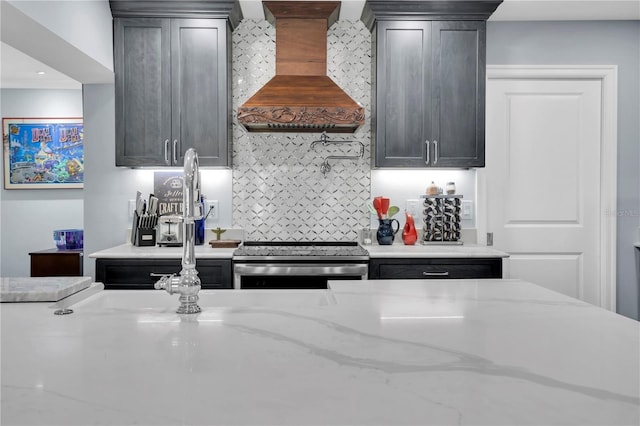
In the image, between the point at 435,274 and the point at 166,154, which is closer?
the point at 435,274

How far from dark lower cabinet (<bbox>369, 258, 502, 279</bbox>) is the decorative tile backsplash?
0.65 metres

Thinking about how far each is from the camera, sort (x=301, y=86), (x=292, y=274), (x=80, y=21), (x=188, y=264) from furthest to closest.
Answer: (x=301, y=86) → (x=292, y=274) → (x=80, y=21) → (x=188, y=264)

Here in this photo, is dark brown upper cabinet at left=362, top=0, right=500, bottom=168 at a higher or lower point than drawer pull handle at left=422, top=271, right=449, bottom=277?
higher

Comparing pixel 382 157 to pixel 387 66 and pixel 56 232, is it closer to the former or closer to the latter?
pixel 387 66

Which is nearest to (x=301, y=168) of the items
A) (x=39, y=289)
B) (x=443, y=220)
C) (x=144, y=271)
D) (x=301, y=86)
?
(x=301, y=86)

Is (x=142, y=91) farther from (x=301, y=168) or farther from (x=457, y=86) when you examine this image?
(x=457, y=86)

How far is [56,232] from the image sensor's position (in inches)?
201

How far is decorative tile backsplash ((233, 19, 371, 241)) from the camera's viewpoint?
3.56 meters

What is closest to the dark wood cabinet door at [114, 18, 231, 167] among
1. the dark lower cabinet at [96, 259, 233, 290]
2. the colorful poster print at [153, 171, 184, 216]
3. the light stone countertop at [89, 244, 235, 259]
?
the colorful poster print at [153, 171, 184, 216]

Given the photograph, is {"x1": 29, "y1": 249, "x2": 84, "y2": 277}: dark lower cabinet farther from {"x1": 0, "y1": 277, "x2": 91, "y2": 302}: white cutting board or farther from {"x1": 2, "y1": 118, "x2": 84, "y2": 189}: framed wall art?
{"x1": 0, "y1": 277, "x2": 91, "y2": 302}: white cutting board

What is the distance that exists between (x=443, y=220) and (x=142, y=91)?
2.24 metres

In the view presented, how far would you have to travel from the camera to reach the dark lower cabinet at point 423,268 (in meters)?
2.99

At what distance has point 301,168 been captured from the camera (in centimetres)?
360

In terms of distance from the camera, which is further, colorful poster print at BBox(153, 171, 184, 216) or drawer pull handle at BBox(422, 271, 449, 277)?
colorful poster print at BBox(153, 171, 184, 216)
